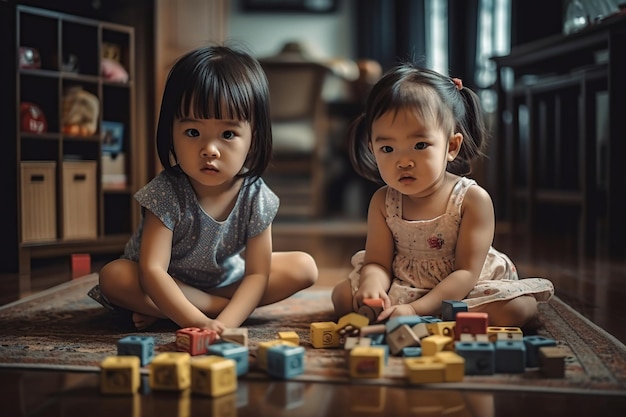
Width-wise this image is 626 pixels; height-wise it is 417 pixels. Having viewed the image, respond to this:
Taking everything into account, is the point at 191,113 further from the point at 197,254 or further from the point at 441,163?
the point at 441,163

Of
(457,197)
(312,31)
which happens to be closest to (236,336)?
(457,197)

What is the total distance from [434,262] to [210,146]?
0.43m

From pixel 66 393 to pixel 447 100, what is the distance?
2.41 feet

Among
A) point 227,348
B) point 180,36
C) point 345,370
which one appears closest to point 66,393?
point 227,348

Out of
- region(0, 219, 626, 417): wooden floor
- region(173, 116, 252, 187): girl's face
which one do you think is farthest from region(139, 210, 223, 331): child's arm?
region(0, 219, 626, 417): wooden floor

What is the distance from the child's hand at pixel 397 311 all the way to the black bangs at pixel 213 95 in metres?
0.37

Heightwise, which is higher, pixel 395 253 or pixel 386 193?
pixel 386 193

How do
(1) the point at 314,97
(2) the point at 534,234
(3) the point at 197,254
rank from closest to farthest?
(3) the point at 197,254 → (2) the point at 534,234 → (1) the point at 314,97

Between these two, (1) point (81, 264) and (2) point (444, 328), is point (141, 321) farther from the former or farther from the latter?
(1) point (81, 264)

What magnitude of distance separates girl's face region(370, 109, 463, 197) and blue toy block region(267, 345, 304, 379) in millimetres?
394

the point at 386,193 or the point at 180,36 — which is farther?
the point at 180,36

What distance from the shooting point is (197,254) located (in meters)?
1.31

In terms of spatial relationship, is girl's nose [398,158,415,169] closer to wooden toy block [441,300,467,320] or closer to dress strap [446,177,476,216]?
dress strap [446,177,476,216]

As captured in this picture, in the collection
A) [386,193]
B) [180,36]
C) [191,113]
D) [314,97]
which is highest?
[180,36]
